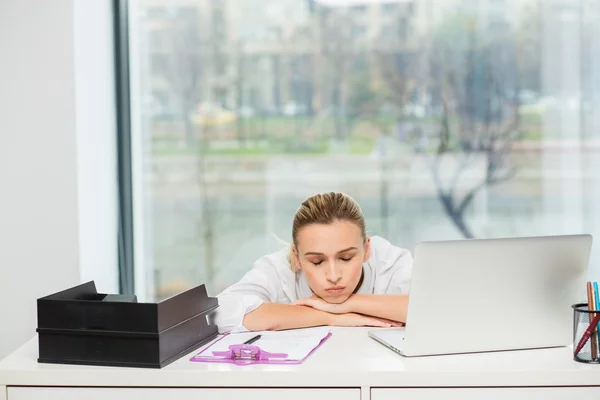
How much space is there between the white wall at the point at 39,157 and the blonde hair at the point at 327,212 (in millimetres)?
1279

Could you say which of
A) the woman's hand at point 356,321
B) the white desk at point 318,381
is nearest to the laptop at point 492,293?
the white desk at point 318,381

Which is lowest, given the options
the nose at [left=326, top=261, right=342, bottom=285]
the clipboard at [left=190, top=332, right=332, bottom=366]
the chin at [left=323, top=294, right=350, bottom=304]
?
the clipboard at [left=190, top=332, right=332, bottom=366]

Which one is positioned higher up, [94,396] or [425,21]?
[425,21]

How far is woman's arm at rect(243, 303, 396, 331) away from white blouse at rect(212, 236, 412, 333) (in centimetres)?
20

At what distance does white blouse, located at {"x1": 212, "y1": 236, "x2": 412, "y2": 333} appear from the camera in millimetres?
2494

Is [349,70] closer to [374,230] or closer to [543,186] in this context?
[374,230]

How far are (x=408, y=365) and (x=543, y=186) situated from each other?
2.16 m

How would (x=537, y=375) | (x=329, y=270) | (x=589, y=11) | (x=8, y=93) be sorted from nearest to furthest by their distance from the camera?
(x=537, y=375), (x=329, y=270), (x=8, y=93), (x=589, y=11)

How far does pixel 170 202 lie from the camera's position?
12.4 feet

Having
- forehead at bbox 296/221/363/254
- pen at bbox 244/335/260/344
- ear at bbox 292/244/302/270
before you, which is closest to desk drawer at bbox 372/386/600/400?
pen at bbox 244/335/260/344

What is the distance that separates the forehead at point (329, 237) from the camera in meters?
2.23

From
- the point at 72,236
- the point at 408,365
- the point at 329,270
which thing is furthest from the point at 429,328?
the point at 72,236

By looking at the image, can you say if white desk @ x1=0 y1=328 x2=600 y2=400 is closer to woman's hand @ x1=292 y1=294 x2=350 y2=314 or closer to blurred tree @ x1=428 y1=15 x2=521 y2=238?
woman's hand @ x1=292 y1=294 x2=350 y2=314

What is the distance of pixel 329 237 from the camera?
7.32 feet
